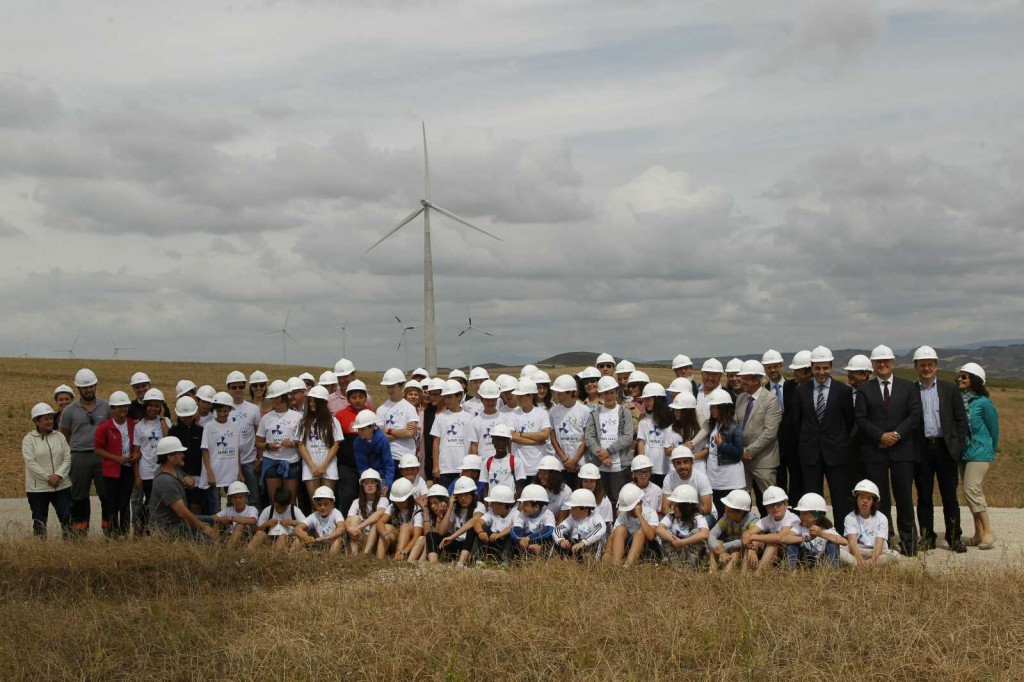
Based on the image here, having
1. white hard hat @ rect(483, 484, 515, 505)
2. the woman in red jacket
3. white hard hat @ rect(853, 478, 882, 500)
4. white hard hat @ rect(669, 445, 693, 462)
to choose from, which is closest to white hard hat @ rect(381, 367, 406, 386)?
white hard hat @ rect(483, 484, 515, 505)

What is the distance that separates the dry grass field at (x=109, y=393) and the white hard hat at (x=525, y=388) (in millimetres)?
9750

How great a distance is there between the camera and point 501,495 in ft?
38.2

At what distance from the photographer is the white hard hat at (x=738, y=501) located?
10797 millimetres

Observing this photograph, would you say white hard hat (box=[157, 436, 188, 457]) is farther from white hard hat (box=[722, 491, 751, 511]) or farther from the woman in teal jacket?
the woman in teal jacket

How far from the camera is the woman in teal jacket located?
39.2ft

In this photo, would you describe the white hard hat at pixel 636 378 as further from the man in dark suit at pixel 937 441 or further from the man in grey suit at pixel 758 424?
the man in dark suit at pixel 937 441

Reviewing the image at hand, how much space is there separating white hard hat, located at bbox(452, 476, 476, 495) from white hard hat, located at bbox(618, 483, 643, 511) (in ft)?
5.52

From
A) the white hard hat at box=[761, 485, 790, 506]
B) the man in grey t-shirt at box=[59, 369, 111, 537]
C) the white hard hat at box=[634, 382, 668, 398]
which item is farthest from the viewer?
the man in grey t-shirt at box=[59, 369, 111, 537]

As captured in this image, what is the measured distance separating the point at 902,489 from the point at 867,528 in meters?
1.11

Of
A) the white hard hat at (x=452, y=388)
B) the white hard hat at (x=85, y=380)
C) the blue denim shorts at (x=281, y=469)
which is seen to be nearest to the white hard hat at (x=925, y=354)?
the white hard hat at (x=452, y=388)

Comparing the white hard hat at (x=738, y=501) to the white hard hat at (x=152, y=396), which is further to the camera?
the white hard hat at (x=152, y=396)

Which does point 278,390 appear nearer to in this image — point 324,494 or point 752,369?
point 324,494

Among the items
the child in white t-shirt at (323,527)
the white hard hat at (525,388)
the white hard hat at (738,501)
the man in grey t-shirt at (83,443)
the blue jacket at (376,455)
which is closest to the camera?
the white hard hat at (738,501)

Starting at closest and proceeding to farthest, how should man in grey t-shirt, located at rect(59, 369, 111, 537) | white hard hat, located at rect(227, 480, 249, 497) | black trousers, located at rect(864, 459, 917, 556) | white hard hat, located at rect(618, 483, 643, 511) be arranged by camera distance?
white hard hat, located at rect(618, 483, 643, 511) < black trousers, located at rect(864, 459, 917, 556) < white hard hat, located at rect(227, 480, 249, 497) < man in grey t-shirt, located at rect(59, 369, 111, 537)
